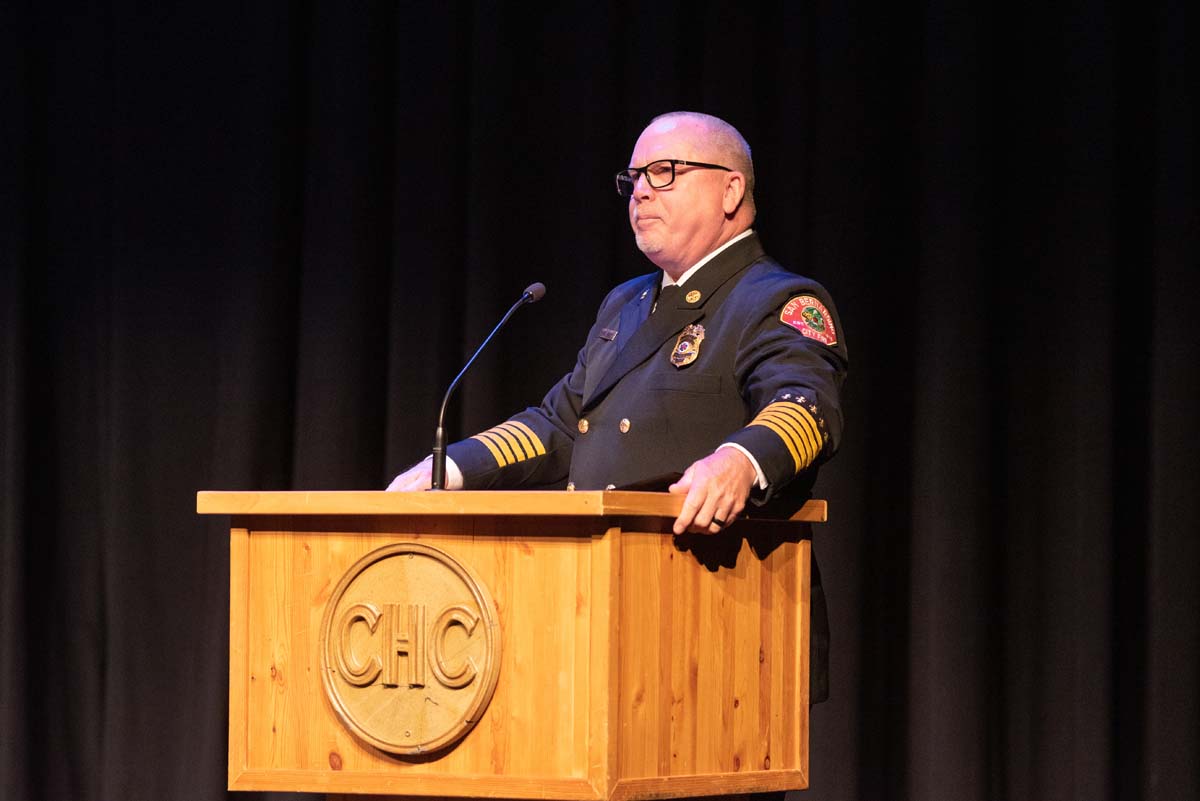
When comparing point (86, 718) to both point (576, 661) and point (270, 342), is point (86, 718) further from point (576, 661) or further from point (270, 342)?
point (576, 661)

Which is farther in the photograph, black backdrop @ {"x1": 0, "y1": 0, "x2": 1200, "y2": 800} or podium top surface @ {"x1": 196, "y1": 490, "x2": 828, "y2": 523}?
black backdrop @ {"x1": 0, "y1": 0, "x2": 1200, "y2": 800}

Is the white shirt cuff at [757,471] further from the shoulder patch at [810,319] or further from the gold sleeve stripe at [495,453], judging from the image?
the gold sleeve stripe at [495,453]

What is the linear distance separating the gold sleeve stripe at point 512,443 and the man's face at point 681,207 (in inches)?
15.0

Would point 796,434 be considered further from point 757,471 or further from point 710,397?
point 710,397

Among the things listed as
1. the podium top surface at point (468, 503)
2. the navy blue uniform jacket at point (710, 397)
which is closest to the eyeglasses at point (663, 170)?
the navy blue uniform jacket at point (710, 397)

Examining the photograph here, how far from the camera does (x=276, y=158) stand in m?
3.95

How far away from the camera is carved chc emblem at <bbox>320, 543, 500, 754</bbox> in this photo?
6.48ft

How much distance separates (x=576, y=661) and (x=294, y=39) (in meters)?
2.51

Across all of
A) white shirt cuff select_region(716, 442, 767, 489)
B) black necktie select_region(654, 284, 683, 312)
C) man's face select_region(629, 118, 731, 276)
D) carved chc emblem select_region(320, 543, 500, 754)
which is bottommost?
carved chc emblem select_region(320, 543, 500, 754)

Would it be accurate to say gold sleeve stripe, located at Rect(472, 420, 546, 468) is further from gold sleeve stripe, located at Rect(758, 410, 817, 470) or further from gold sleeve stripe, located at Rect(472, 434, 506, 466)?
gold sleeve stripe, located at Rect(758, 410, 817, 470)

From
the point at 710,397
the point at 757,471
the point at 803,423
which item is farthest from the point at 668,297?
the point at 757,471

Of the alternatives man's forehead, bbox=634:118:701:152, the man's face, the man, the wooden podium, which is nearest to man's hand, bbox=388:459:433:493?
the man

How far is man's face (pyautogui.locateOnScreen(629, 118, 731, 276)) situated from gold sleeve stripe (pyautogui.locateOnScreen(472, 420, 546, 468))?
15.0 inches

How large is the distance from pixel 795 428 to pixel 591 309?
1553mm
